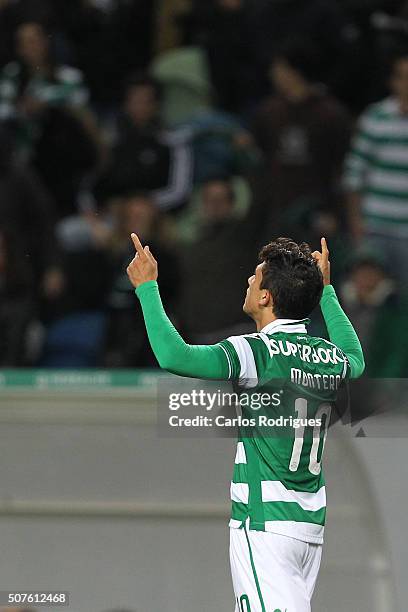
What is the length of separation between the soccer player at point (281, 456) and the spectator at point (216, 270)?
2.39 m

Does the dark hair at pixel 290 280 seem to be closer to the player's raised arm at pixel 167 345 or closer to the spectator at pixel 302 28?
the player's raised arm at pixel 167 345

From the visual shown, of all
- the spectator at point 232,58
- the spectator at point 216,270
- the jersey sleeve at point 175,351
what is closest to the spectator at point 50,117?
the spectator at point 232,58

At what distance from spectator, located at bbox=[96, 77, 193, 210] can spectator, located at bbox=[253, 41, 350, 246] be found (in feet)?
1.52

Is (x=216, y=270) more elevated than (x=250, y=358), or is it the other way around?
(x=216, y=270)

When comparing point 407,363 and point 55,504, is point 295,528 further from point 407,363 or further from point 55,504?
point 407,363

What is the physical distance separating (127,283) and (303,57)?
1913 mm

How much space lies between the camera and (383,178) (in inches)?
245

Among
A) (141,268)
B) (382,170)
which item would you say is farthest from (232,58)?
(141,268)

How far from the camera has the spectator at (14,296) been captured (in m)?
5.80

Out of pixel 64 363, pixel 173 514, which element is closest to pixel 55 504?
pixel 173 514

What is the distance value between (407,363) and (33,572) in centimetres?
186

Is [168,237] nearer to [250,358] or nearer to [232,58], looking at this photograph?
[232,58]

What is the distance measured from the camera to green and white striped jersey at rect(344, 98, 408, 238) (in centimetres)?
616

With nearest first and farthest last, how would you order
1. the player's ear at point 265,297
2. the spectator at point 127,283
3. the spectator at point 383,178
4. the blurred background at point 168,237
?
1. the player's ear at point 265,297
2. the blurred background at point 168,237
3. the spectator at point 127,283
4. the spectator at point 383,178
